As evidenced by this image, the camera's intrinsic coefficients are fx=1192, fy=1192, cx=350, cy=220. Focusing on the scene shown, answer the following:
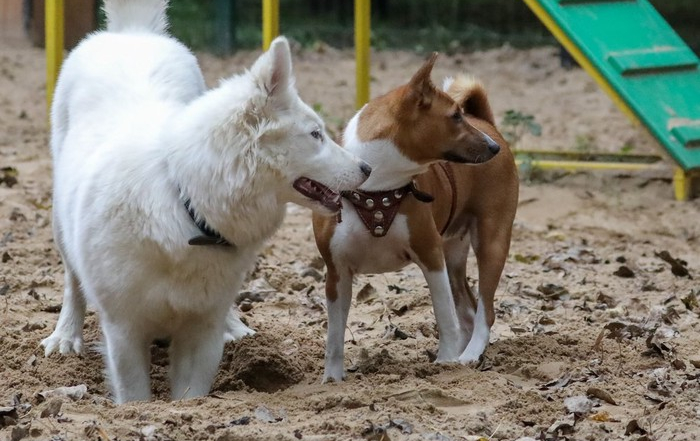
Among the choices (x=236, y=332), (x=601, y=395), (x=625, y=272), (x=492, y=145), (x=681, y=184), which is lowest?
(x=681, y=184)

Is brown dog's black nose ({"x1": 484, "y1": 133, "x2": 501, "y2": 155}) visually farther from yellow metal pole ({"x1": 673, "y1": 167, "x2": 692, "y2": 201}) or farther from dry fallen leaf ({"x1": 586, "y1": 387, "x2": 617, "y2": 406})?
yellow metal pole ({"x1": 673, "y1": 167, "x2": 692, "y2": 201})

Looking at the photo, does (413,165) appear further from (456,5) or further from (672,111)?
(456,5)

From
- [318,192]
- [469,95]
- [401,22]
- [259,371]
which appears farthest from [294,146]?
[401,22]

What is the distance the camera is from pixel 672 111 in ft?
27.3

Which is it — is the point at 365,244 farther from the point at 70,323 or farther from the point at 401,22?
the point at 401,22

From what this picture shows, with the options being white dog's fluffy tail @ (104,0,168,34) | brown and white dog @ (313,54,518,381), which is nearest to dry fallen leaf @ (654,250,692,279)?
brown and white dog @ (313,54,518,381)

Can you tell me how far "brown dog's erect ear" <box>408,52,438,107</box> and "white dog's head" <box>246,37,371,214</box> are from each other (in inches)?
25.2

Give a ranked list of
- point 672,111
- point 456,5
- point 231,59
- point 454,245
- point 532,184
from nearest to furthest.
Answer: point 454,245
point 672,111
point 532,184
point 231,59
point 456,5

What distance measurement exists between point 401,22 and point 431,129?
1154 centimetres

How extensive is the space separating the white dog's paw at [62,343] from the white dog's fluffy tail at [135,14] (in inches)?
57.5

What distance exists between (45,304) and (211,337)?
1.76 meters

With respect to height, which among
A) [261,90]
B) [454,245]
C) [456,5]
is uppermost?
[261,90]

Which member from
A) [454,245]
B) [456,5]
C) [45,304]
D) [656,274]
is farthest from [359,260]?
[456,5]

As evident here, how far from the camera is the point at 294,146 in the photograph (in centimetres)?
415
